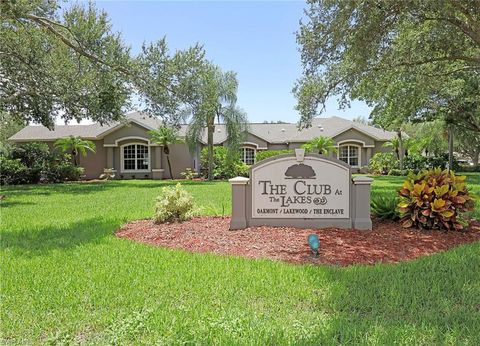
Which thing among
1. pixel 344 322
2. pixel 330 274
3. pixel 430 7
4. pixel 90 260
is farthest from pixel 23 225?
pixel 430 7

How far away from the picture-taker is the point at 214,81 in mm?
24312

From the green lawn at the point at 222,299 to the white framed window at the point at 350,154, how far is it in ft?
87.2

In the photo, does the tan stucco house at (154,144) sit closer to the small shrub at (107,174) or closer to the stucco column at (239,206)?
the small shrub at (107,174)

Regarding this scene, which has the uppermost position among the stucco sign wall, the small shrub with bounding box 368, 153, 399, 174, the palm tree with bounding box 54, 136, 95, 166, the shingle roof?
the shingle roof

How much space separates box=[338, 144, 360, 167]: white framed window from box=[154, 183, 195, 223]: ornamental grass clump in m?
25.5

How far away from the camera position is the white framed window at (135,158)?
29.5 metres

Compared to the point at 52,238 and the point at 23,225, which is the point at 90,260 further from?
the point at 23,225

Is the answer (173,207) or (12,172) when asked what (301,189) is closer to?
(173,207)

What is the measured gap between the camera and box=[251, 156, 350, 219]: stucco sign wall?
26.2 feet

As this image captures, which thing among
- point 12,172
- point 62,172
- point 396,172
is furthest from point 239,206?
point 396,172

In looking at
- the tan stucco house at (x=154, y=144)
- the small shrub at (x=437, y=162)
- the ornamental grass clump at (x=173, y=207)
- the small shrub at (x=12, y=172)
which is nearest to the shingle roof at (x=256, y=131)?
the tan stucco house at (x=154, y=144)

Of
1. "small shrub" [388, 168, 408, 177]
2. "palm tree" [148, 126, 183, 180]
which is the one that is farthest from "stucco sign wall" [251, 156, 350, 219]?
"small shrub" [388, 168, 408, 177]

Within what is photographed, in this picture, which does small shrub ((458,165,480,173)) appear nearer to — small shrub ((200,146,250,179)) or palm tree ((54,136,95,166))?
small shrub ((200,146,250,179))

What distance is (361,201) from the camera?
7.94 metres
